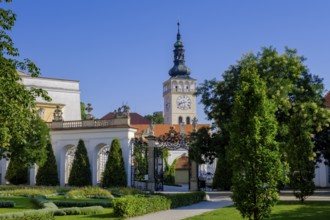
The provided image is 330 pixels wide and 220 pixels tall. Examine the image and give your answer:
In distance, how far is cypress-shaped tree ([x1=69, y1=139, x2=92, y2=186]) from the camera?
131ft

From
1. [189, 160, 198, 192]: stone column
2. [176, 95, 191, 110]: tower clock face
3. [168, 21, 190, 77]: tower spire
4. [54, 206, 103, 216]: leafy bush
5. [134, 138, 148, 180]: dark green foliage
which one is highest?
[168, 21, 190, 77]: tower spire

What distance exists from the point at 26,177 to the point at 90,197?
47.7ft

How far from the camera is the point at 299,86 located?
32.3 metres

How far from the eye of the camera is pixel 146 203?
22.0 metres

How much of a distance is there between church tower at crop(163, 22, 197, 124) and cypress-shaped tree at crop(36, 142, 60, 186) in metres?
76.1

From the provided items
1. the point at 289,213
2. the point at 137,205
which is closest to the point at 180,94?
the point at 289,213

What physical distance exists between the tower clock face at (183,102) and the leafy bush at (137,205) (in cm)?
9651

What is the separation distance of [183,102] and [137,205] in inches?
3966

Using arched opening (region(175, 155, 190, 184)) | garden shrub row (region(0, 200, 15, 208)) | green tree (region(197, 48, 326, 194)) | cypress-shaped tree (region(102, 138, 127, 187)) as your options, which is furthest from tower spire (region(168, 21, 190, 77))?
garden shrub row (region(0, 200, 15, 208))

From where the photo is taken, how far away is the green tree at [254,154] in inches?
623

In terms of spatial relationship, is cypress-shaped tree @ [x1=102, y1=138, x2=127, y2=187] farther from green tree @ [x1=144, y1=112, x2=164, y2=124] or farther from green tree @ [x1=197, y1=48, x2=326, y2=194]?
green tree @ [x1=144, y1=112, x2=164, y2=124]

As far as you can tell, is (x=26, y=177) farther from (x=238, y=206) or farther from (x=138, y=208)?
(x=238, y=206)

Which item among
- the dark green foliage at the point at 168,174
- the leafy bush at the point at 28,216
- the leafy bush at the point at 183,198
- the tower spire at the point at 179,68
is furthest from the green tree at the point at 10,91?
the tower spire at the point at 179,68

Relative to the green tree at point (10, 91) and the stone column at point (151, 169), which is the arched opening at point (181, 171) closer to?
the stone column at point (151, 169)
